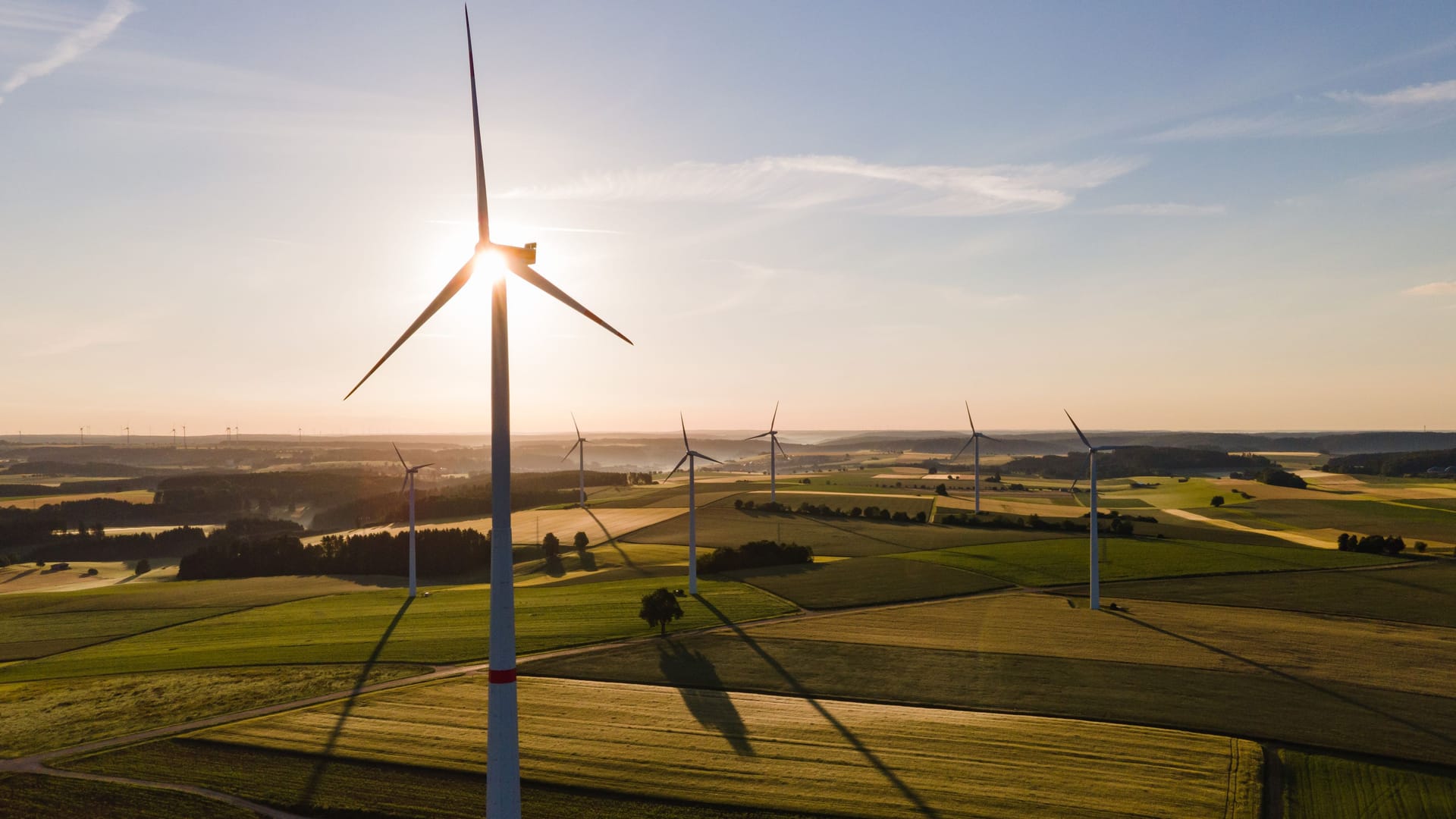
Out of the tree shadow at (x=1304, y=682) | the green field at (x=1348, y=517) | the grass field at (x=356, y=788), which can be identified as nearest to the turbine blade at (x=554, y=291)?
the grass field at (x=356, y=788)

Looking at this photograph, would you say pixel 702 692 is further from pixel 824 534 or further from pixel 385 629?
pixel 824 534

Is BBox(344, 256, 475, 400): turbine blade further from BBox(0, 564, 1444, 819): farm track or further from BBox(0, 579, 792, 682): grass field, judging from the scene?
BBox(0, 579, 792, 682): grass field

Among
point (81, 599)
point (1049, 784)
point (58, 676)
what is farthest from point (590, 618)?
point (81, 599)

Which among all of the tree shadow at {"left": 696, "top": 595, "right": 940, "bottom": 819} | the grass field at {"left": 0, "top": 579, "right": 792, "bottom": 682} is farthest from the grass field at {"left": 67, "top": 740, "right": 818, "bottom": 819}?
the grass field at {"left": 0, "top": 579, "right": 792, "bottom": 682}

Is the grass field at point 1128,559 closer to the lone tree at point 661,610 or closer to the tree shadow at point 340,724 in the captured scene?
the lone tree at point 661,610

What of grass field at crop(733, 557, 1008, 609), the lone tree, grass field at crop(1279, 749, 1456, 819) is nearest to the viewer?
grass field at crop(1279, 749, 1456, 819)

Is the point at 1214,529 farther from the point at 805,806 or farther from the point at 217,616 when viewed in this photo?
the point at 217,616
